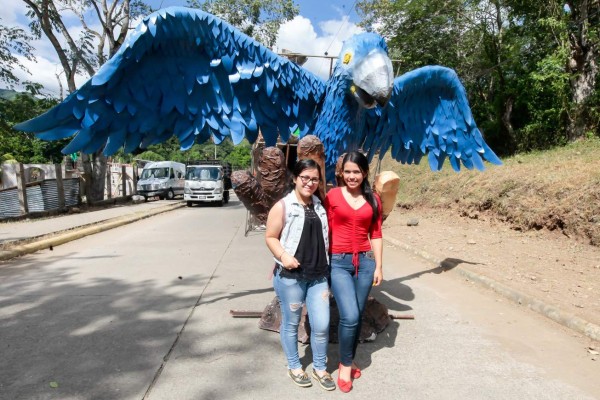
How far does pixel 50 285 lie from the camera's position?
17.0ft

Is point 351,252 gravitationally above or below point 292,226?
below

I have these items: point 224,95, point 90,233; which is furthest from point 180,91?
point 90,233

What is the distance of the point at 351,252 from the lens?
269 cm

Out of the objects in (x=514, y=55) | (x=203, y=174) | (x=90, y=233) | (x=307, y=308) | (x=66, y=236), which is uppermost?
(x=514, y=55)

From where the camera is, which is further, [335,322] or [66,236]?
[66,236]

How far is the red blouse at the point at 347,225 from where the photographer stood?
2699 millimetres

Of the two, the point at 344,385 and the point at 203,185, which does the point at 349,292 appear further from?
the point at 203,185

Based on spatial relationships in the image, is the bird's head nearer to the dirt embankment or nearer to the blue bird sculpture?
the blue bird sculpture

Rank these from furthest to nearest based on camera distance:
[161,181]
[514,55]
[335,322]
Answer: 1. [161,181]
2. [514,55]
3. [335,322]

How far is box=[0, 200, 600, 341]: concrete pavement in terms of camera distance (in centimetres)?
385

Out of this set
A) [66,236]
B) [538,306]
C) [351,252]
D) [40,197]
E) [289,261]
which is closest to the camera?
[289,261]

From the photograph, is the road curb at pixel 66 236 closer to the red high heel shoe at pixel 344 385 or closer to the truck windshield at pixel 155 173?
the red high heel shoe at pixel 344 385

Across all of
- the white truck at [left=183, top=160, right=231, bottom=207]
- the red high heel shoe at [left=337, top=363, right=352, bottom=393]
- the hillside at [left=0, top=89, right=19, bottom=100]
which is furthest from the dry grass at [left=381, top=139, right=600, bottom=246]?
the hillside at [left=0, top=89, right=19, bottom=100]

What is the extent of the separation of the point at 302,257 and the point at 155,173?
75.7 ft
